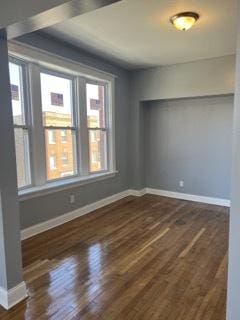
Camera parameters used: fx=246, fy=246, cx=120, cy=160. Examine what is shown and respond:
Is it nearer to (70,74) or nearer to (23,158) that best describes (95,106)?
(70,74)

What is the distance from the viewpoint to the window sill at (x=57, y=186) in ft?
10.7

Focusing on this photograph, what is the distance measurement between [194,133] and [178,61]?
4.68 ft

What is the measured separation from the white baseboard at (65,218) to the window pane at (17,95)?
1.47 metres

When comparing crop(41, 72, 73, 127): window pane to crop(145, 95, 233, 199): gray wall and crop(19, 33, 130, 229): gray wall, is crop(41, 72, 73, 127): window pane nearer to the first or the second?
crop(19, 33, 130, 229): gray wall

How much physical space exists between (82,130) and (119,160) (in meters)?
1.30

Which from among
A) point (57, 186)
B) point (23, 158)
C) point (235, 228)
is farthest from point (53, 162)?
point (235, 228)

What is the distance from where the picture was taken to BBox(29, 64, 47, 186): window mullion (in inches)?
132

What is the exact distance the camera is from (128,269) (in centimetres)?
261

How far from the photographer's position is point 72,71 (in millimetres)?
3910

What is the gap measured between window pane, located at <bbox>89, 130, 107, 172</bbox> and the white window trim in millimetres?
103

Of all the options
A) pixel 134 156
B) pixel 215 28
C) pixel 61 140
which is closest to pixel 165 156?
pixel 134 156

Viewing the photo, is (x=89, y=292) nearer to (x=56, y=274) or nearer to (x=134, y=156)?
(x=56, y=274)

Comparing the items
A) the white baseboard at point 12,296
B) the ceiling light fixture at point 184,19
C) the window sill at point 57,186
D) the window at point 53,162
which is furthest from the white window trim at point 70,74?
the ceiling light fixture at point 184,19

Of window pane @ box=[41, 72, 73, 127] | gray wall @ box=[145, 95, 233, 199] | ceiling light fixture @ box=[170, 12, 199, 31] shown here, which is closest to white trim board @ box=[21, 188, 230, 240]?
gray wall @ box=[145, 95, 233, 199]
